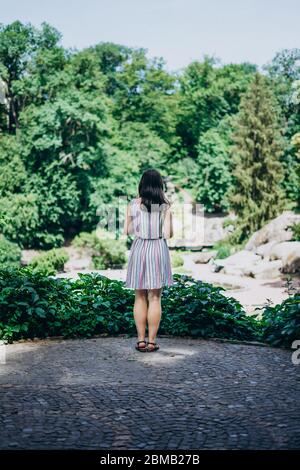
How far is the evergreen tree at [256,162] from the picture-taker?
121 feet

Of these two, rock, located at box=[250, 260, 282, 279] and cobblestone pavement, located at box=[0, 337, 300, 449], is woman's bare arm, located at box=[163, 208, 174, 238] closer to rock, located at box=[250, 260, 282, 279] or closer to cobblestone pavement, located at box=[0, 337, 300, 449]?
cobblestone pavement, located at box=[0, 337, 300, 449]

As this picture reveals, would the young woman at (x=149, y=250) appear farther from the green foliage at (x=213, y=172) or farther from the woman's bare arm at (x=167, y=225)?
the green foliage at (x=213, y=172)

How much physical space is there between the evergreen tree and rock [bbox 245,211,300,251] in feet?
18.8

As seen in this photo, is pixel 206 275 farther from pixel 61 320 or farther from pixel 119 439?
pixel 119 439

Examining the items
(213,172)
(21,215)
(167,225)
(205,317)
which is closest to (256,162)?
(213,172)

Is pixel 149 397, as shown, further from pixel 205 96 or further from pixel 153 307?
pixel 205 96

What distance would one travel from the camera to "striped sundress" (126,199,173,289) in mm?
5773

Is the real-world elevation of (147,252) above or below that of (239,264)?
above

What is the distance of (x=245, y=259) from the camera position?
27.7 m

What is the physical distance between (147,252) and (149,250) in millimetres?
30

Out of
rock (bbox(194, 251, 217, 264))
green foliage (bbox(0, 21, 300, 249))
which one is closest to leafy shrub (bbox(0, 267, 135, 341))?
green foliage (bbox(0, 21, 300, 249))

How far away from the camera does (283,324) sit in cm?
652
